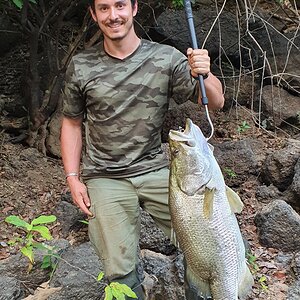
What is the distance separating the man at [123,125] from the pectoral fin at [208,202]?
761 mm

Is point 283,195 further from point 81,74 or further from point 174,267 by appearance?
point 81,74

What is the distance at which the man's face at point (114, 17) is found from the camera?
3.56 m

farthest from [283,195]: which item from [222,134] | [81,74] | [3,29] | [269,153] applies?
[3,29]

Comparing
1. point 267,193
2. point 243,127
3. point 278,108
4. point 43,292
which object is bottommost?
point 43,292

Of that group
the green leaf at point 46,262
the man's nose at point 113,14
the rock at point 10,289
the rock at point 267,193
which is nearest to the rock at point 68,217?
the green leaf at point 46,262

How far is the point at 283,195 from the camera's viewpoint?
20.5 feet

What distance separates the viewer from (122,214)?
3.71 m

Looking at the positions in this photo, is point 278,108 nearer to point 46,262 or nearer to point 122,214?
point 46,262

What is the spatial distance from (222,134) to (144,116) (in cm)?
409

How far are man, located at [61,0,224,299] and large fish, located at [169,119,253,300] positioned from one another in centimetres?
58

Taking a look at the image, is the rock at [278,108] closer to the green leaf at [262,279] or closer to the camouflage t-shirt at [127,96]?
the green leaf at [262,279]

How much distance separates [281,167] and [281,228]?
1060 millimetres

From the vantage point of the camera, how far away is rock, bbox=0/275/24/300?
4619 mm

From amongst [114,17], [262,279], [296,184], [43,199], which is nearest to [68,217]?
[43,199]
